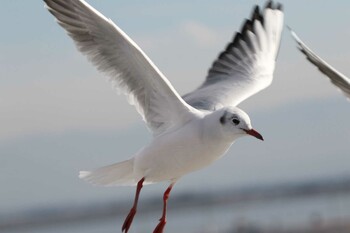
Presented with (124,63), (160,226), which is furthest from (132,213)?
(124,63)

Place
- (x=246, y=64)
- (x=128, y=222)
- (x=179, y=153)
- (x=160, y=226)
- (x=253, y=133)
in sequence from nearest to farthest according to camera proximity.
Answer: (x=253, y=133) < (x=179, y=153) < (x=128, y=222) < (x=160, y=226) < (x=246, y=64)

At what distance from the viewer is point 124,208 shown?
5281 centimetres

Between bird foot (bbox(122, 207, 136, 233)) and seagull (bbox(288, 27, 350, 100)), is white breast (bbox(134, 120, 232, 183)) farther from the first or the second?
seagull (bbox(288, 27, 350, 100))

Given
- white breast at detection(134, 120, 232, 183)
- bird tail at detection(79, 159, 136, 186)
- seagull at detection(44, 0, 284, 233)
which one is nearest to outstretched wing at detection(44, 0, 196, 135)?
seagull at detection(44, 0, 284, 233)

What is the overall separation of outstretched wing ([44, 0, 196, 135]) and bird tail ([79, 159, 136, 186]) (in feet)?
1.22

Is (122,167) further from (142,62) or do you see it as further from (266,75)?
(266,75)

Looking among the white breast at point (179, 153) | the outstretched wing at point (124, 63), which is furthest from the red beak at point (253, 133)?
the outstretched wing at point (124, 63)

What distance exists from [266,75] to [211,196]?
1662 inches

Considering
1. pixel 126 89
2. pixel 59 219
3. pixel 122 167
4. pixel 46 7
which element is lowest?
pixel 59 219

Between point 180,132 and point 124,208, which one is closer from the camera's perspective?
point 180,132

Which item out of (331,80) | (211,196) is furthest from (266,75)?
(211,196)

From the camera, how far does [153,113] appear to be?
330 inches

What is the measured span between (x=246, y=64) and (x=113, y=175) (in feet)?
5.99

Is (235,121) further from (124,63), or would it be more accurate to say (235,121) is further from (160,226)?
(160,226)
